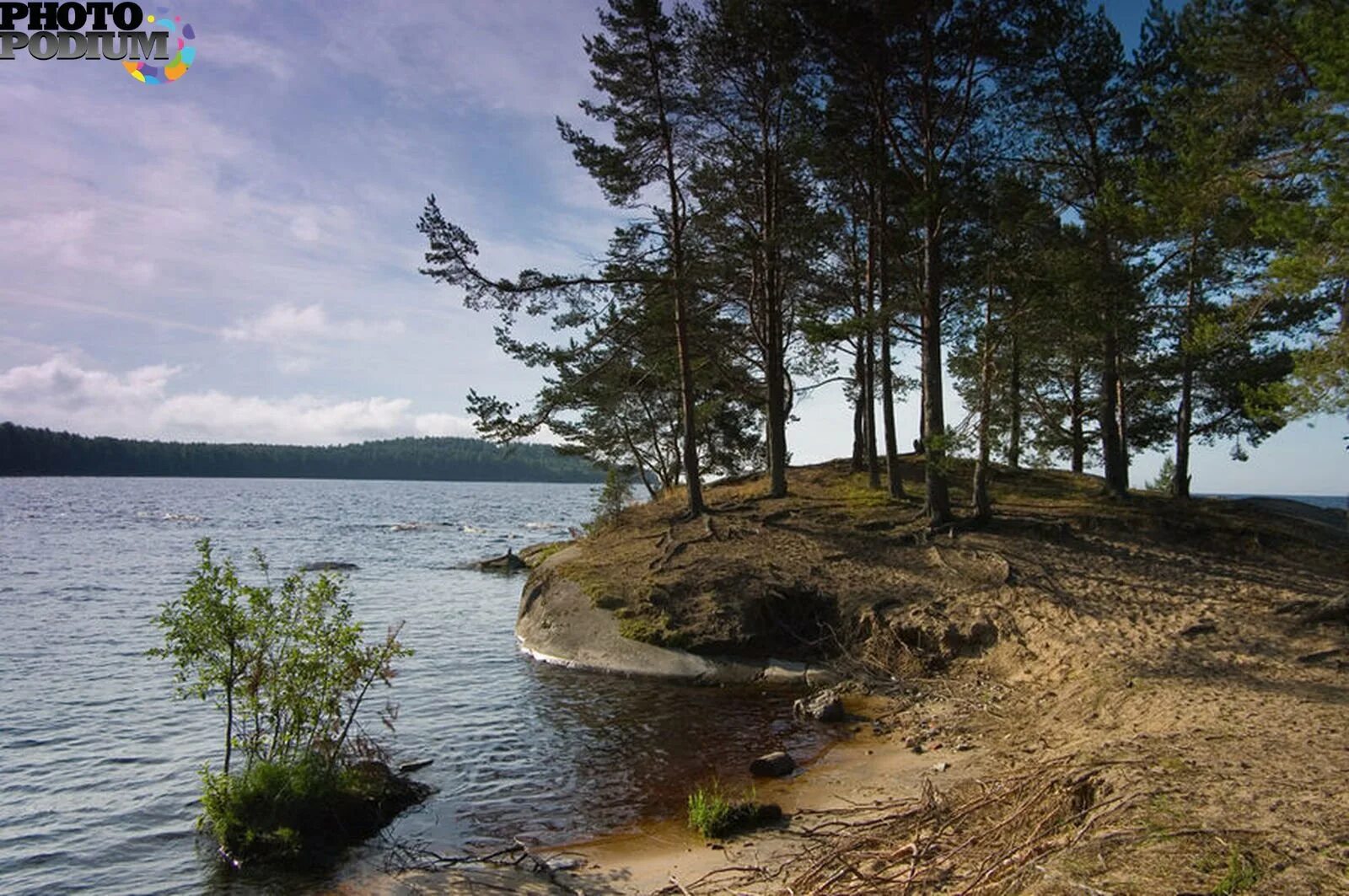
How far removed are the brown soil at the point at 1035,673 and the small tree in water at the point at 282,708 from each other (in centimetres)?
316

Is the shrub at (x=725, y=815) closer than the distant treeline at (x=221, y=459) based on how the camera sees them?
Yes

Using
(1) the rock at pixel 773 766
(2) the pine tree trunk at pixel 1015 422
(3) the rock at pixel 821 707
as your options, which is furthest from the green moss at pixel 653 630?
(2) the pine tree trunk at pixel 1015 422

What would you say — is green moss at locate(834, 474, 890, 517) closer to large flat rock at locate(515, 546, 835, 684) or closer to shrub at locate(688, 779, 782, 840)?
large flat rock at locate(515, 546, 835, 684)

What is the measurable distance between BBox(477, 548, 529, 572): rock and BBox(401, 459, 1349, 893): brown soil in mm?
13424

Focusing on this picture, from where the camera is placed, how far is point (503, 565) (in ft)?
127

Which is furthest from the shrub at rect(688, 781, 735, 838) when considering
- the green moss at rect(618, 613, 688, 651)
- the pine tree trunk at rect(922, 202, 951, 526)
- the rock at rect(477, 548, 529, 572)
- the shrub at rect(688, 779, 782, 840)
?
the rock at rect(477, 548, 529, 572)

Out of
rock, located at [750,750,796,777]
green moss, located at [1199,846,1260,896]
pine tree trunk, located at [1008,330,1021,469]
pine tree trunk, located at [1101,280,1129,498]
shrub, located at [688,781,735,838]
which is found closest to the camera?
green moss, located at [1199,846,1260,896]

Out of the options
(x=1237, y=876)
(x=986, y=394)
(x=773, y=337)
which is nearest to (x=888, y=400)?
(x=773, y=337)

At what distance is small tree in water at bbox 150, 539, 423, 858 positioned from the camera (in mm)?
8961

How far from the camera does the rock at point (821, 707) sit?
44.1 feet

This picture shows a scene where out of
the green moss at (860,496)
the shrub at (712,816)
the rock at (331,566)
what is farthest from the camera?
the rock at (331,566)

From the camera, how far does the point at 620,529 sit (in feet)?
82.7

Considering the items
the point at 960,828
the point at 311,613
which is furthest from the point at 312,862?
the point at 960,828

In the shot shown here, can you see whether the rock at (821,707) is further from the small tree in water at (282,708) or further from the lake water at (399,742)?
the small tree in water at (282,708)
